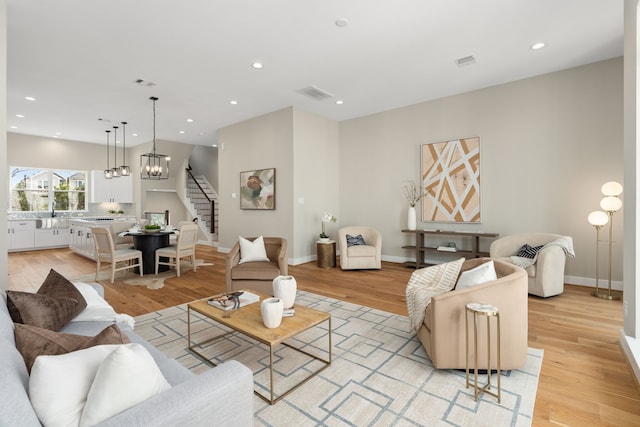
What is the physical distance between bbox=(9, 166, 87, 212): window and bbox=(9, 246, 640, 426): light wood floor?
8.15 feet

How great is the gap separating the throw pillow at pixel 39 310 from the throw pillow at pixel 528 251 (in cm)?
497

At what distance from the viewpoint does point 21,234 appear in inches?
302

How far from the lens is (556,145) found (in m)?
4.53

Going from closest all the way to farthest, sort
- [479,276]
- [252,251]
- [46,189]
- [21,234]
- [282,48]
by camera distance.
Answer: [479,276]
[282,48]
[252,251]
[21,234]
[46,189]

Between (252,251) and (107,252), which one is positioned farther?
(107,252)

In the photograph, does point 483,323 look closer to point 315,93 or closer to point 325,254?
point 325,254

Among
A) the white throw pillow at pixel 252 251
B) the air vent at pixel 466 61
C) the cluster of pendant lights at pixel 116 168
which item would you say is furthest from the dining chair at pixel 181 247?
the air vent at pixel 466 61

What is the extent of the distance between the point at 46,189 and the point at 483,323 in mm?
10884

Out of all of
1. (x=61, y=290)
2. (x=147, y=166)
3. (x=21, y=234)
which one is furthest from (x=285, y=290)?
(x=21, y=234)

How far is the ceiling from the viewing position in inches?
119

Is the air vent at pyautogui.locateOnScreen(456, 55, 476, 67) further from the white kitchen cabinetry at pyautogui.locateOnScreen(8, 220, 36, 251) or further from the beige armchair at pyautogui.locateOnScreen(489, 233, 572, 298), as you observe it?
the white kitchen cabinetry at pyautogui.locateOnScreen(8, 220, 36, 251)

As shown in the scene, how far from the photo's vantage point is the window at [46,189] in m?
7.97

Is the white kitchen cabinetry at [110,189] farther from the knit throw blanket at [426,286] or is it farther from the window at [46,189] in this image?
the knit throw blanket at [426,286]

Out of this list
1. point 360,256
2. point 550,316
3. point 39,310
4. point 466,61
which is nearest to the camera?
point 39,310
